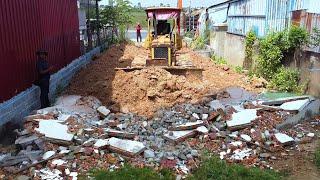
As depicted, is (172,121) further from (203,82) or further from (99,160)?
(203,82)

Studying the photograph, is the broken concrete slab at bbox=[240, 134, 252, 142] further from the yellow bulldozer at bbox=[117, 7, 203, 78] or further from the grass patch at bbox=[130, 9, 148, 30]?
the grass patch at bbox=[130, 9, 148, 30]

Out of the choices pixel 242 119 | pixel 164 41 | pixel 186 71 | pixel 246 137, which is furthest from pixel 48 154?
pixel 164 41

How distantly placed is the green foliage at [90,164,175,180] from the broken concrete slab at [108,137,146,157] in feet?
1.95

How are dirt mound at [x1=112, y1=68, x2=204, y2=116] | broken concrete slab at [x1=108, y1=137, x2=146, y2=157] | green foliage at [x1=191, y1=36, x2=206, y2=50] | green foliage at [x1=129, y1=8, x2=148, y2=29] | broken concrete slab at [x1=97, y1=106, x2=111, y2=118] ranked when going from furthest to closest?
1. green foliage at [x1=129, y1=8, x2=148, y2=29]
2. green foliage at [x1=191, y1=36, x2=206, y2=50]
3. dirt mound at [x1=112, y1=68, x2=204, y2=116]
4. broken concrete slab at [x1=97, y1=106, x2=111, y2=118]
5. broken concrete slab at [x1=108, y1=137, x2=146, y2=157]

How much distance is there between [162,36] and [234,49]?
371cm

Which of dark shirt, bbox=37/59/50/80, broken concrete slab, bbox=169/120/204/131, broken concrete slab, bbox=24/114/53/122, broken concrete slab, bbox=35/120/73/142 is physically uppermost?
dark shirt, bbox=37/59/50/80

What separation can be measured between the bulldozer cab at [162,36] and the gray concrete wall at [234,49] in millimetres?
2690

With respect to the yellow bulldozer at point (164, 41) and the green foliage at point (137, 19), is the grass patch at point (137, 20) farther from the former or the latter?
the yellow bulldozer at point (164, 41)

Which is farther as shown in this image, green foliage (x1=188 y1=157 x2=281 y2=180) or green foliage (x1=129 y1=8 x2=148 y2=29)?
green foliage (x1=129 y1=8 x2=148 y2=29)

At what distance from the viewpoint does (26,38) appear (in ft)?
32.6

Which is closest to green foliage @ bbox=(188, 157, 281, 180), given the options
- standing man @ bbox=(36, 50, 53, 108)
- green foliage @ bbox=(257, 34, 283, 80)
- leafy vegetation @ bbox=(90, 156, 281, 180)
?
leafy vegetation @ bbox=(90, 156, 281, 180)

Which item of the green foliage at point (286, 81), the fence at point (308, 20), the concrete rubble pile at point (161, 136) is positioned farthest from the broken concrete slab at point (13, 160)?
the fence at point (308, 20)

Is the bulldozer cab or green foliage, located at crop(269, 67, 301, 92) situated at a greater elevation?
the bulldozer cab

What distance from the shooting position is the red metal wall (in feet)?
28.4
